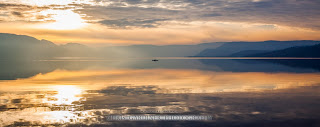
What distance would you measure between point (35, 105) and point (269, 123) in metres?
19.7

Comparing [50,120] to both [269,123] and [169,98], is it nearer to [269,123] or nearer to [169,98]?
[169,98]

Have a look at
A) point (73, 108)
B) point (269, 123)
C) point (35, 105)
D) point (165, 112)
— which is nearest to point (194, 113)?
point (165, 112)

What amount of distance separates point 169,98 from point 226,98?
5998 mm

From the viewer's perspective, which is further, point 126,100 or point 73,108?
point 126,100

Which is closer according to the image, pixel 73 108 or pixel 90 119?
pixel 90 119

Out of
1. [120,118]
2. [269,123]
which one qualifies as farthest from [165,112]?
[269,123]

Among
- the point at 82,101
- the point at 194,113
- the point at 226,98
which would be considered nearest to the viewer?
the point at 194,113

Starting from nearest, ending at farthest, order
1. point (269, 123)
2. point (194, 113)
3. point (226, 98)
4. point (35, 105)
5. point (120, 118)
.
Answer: point (269, 123)
point (120, 118)
point (194, 113)
point (35, 105)
point (226, 98)

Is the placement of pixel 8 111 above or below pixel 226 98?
above

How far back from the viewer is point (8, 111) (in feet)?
70.8

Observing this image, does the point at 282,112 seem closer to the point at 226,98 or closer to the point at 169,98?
the point at 226,98

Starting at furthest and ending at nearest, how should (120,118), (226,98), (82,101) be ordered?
1. (226,98)
2. (82,101)
3. (120,118)

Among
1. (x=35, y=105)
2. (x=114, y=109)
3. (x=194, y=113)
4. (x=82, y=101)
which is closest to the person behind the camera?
(x=194, y=113)

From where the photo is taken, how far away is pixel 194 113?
21.0 m
